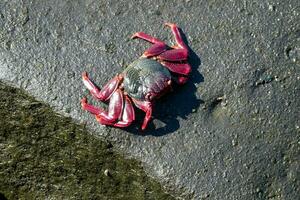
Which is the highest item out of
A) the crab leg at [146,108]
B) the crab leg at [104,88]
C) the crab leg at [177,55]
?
the crab leg at [177,55]

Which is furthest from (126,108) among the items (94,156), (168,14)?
(168,14)

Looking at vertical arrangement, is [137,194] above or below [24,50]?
below

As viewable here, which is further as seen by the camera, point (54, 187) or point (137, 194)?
point (54, 187)

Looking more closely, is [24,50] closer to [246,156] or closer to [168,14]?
[168,14]

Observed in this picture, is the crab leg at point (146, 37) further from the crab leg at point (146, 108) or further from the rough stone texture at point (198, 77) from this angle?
the crab leg at point (146, 108)

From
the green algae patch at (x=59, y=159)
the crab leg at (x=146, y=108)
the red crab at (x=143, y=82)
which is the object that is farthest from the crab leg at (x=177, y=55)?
the green algae patch at (x=59, y=159)

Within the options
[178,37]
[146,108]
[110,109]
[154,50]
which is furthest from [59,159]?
[178,37]

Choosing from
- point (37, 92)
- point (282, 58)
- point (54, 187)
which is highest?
point (282, 58)

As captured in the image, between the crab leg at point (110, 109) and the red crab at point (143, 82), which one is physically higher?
the red crab at point (143, 82)
